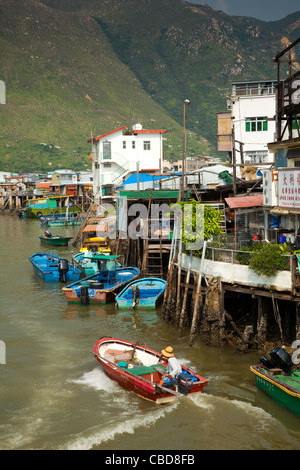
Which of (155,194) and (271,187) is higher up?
(155,194)

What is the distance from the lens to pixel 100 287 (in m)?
30.1

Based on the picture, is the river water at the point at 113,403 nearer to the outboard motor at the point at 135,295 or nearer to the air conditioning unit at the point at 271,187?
the outboard motor at the point at 135,295

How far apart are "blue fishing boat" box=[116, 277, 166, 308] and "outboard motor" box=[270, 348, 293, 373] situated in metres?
12.1

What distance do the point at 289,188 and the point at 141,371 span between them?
9319 millimetres

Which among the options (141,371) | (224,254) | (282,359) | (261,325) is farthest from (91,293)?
(282,359)

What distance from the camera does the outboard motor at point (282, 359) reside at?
53.8 ft

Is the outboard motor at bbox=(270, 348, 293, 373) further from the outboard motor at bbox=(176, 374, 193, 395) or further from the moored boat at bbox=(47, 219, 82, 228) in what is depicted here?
the moored boat at bbox=(47, 219, 82, 228)

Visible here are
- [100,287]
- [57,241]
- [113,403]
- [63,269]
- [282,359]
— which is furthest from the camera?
[57,241]

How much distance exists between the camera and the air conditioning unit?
21.6 m

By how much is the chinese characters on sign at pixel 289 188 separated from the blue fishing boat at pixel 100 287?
479 inches

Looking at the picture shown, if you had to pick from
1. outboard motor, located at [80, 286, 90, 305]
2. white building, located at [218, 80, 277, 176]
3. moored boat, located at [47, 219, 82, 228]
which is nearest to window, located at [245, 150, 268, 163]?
white building, located at [218, 80, 277, 176]

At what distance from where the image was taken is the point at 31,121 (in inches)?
5733

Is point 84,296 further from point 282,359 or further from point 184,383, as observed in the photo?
point 282,359

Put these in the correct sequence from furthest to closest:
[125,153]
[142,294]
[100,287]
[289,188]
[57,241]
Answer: [125,153] < [57,241] < [100,287] < [142,294] < [289,188]
